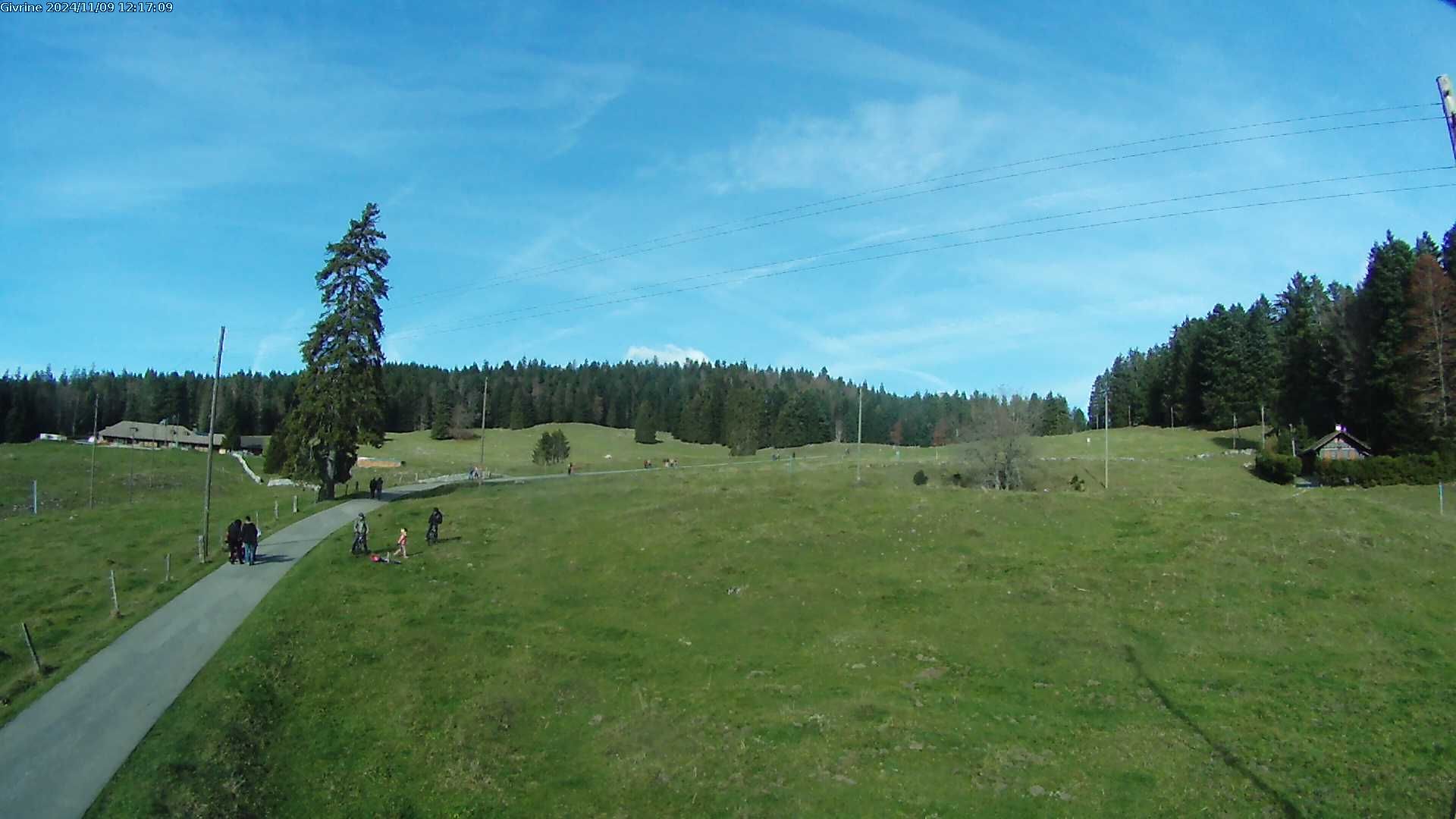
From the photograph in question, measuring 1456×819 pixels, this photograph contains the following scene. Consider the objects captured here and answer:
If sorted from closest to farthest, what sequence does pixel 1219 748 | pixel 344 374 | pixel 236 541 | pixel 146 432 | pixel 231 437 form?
pixel 1219 748, pixel 236 541, pixel 344 374, pixel 231 437, pixel 146 432

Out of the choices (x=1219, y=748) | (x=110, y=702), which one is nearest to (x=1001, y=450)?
(x=1219, y=748)

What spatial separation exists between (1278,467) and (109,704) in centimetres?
8557

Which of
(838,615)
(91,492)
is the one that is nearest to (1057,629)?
(838,615)

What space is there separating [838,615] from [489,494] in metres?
40.0

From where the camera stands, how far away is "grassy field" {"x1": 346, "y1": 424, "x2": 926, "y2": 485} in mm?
105250

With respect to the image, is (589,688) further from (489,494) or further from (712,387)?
(712,387)

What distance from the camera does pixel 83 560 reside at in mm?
41906

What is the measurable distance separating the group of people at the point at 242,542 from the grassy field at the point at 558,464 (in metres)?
47.2

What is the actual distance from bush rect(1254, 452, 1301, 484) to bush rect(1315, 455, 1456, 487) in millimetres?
6188

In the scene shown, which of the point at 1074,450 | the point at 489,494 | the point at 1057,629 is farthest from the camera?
the point at 1074,450

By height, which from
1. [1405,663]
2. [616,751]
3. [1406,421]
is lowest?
[616,751]

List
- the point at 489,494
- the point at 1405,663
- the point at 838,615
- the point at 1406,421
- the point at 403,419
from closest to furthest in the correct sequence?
the point at 1405,663, the point at 838,615, the point at 489,494, the point at 1406,421, the point at 403,419

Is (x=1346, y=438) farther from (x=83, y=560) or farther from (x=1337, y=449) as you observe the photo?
(x=83, y=560)

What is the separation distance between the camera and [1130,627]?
98.9ft
